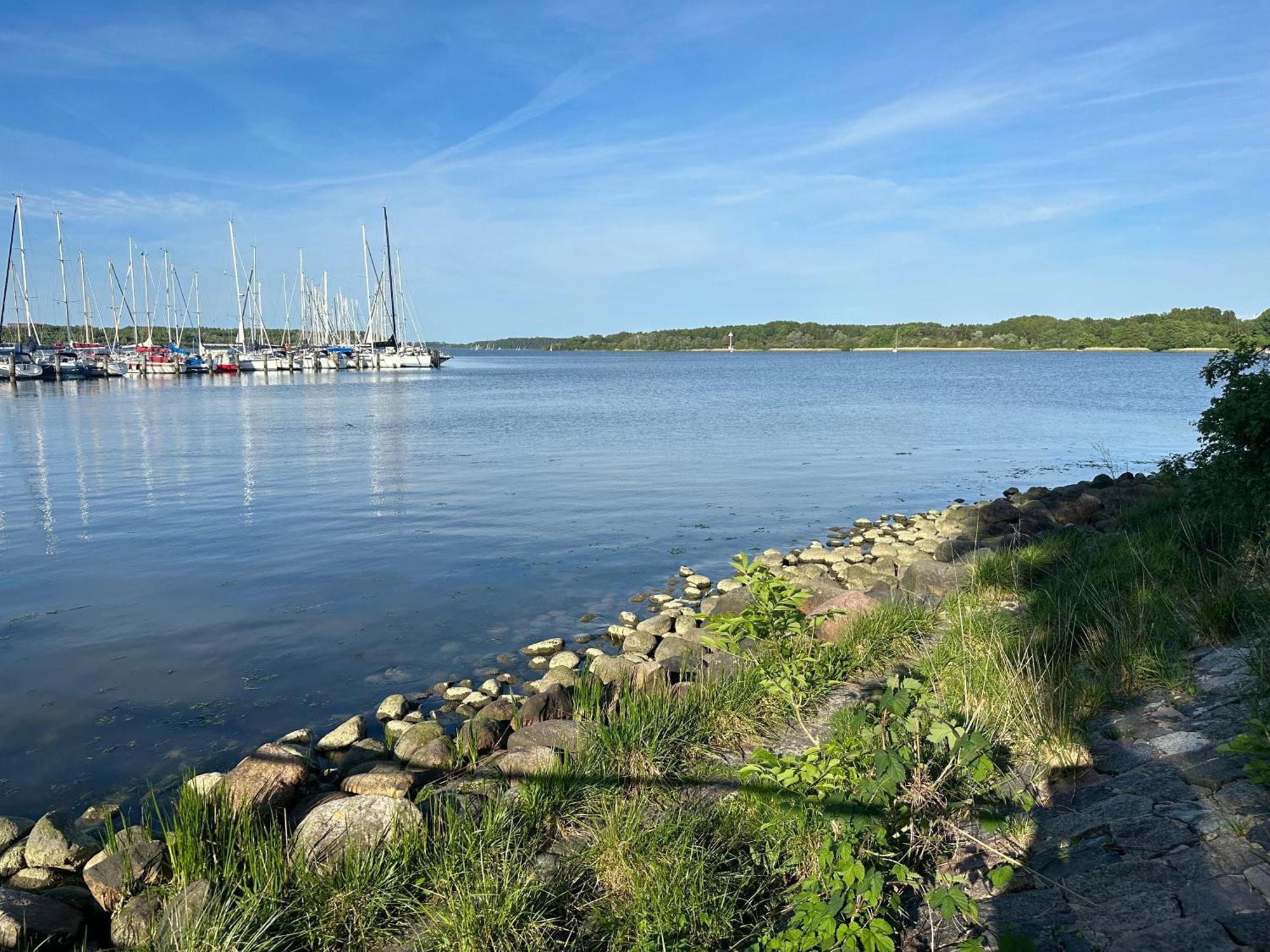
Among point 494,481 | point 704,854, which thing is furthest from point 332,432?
point 704,854

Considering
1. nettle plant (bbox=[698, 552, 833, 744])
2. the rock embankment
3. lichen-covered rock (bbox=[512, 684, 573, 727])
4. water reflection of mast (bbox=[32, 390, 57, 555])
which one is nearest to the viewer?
the rock embankment

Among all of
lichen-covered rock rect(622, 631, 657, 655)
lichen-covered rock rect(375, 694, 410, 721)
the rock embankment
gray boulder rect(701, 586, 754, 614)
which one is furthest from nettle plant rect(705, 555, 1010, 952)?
gray boulder rect(701, 586, 754, 614)

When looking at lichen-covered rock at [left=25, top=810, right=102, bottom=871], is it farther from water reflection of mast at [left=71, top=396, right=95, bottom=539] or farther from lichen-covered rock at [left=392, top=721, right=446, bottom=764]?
water reflection of mast at [left=71, top=396, right=95, bottom=539]

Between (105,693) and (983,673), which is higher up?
(983,673)

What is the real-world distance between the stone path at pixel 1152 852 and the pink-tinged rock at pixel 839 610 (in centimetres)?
267

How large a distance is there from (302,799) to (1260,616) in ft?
23.4

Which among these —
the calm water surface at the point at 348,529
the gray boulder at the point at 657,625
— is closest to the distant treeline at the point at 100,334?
the calm water surface at the point at 348,529

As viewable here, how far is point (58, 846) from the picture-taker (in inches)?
216

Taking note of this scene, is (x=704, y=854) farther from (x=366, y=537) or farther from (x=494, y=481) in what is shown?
(x=494, y=481)

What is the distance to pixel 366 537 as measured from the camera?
16.5m

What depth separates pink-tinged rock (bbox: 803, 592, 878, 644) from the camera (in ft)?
26.3

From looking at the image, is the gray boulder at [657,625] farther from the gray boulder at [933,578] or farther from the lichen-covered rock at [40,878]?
the lichen-covered rock at [40,878]

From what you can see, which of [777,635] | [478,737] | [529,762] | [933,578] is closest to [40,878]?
[478,737]

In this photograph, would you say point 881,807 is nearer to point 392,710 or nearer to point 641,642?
point 392,710
